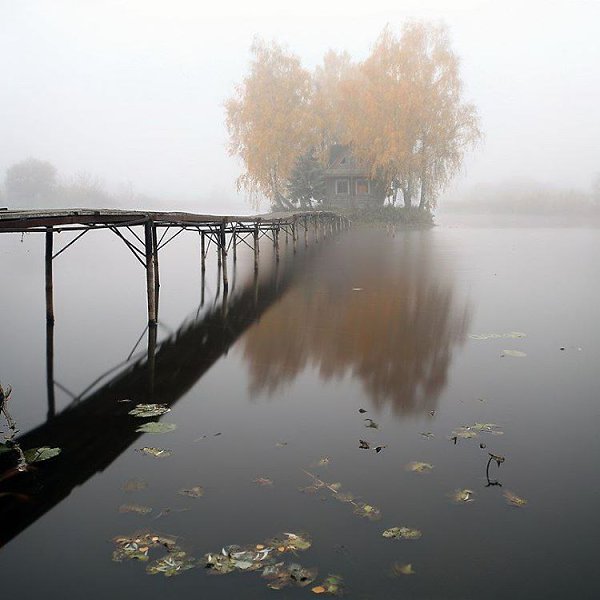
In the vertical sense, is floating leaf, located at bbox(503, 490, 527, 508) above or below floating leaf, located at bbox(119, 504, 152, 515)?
above

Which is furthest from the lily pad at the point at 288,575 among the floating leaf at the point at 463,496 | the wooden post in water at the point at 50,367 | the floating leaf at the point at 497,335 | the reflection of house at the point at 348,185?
the reflection of house at the point at 348,185

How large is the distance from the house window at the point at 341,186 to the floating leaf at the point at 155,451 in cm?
4625

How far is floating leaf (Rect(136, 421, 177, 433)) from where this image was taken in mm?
6031

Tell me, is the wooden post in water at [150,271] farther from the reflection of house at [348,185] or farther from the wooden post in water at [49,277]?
the reflection of house at [348,185]

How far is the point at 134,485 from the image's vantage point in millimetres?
4816

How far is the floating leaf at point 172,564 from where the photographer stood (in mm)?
3639

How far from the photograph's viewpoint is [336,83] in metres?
53.7

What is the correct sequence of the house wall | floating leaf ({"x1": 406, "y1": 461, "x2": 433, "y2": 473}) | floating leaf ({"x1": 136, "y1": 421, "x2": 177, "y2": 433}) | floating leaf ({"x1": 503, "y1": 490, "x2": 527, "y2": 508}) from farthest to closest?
the house wall < floating leaf ({"x1": 136, "y1": 421, "x2": 177, "y2": 433}) < floating leaf ({"x1": 406, "y1": 461, "x2": 433, "y2": 473}) < floating leaf ({"x1": 503, "y1": 490, "x2": 527, "y2": 508})

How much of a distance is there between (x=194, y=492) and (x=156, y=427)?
1619mm

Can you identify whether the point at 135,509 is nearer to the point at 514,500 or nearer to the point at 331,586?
the point at 331,586

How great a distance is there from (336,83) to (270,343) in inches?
1946

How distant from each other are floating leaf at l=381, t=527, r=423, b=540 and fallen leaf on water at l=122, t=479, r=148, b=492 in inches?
87.1

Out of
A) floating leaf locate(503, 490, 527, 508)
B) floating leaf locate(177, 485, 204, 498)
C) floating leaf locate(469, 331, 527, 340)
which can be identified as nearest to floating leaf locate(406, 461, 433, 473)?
floating leaf locate(503, 490, 527, 508)

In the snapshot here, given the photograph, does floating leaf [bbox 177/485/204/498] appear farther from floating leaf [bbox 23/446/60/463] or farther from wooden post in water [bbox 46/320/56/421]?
wooden post in water [bbox 46/320/56/421]
